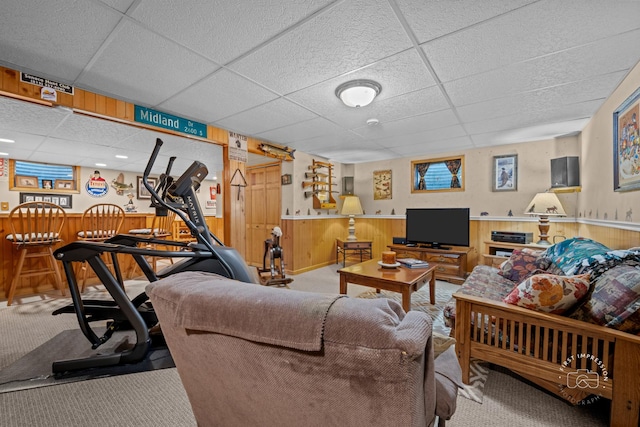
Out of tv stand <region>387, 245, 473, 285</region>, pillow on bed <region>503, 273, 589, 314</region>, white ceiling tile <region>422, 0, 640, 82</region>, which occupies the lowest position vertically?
tv stand <region>387, 245, 473, 285</region>

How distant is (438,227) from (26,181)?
26.1 ft

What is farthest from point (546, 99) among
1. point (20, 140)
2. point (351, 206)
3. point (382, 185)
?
point (20, 140)

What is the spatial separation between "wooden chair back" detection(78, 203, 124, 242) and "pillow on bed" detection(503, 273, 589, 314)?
4.03 meters

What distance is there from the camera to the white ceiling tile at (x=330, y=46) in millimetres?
1446

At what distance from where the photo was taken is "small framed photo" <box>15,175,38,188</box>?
209 inches

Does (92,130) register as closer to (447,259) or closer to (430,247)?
(430,247)

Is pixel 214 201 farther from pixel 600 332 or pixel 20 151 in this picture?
pixel 600 332

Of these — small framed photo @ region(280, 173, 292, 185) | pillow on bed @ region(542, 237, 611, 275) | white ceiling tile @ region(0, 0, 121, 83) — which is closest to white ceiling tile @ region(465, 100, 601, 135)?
pillow on bed @ region(542, 237, 611, 275)

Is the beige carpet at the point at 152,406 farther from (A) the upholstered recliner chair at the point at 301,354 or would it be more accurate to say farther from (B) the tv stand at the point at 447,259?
(B) the tv stand at the point at 447,259

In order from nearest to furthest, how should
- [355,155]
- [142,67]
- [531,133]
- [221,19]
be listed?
[221,19] → [142,67] → [531,133] → [355,155]

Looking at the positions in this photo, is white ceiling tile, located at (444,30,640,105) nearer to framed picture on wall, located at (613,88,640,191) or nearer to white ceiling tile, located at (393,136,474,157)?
framed picture on wall, located at (613,88,640,191)

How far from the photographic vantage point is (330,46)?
5.59 ft

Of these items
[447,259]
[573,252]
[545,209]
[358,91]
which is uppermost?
[358,91]

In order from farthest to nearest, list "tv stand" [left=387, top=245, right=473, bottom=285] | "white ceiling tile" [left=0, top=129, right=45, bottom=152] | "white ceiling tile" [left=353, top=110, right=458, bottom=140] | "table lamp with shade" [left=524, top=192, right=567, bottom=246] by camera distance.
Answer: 1. "tv stand" [left=387, top=245, right=473, bottom=285]
2. "white ceiling tile" [left=0, top=129, right=45, bottom=152]
3. "table lamp with shade" [left=524, top=192, right=567, bottom=246]
4. "white ceiling tile" [left=353, top=110, right=458, bottom=140]
